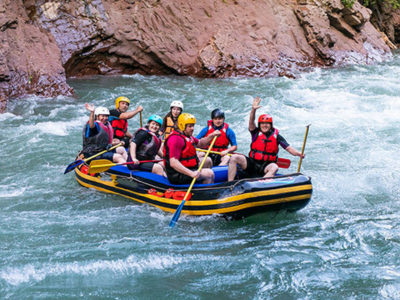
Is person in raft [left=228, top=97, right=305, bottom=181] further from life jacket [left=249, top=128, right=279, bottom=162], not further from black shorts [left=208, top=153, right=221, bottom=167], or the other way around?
black shorts [left=208, top=153, right=221, bottom=167]

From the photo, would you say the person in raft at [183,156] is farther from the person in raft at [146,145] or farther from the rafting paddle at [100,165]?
the rafting paddle at [100,165]

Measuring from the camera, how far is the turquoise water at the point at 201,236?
4426 mm

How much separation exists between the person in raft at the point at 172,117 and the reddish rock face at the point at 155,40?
17.5 ft

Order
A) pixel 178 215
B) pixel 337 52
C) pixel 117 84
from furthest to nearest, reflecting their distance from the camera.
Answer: pixel 337 52
pixel 117 84
pixel 178 215

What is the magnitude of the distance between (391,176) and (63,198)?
4.76m

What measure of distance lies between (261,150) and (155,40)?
8654mm

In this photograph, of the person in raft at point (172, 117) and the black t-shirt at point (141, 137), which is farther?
the person in raft at point (172, 117)

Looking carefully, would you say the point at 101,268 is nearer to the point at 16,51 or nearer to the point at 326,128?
the point at 326,128

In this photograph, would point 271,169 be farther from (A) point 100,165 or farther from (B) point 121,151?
(B) point 121,151

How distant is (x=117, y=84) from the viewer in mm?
12953

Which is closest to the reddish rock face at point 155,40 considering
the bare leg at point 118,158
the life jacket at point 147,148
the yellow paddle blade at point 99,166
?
the bare leg at point 118,158

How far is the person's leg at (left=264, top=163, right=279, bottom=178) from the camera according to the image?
19.5 feet

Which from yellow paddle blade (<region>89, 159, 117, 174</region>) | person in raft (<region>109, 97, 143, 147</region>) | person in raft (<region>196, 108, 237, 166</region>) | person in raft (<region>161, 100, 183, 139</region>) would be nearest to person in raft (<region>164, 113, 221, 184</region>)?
person in raft (<region>196, 108, 237, 166</region>)

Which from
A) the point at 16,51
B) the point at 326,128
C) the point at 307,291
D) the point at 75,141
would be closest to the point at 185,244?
the point at 307,291
